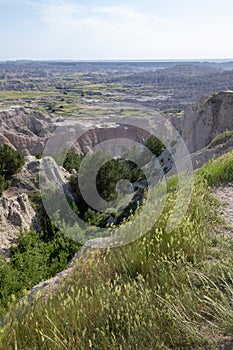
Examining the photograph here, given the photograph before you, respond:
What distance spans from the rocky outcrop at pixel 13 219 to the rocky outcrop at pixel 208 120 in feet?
53.2

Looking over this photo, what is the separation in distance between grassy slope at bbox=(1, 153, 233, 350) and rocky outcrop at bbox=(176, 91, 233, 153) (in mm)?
25103

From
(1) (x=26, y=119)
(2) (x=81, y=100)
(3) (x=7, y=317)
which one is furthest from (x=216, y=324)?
(2) (x=81, y=100)

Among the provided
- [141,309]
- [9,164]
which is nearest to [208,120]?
[9,164]

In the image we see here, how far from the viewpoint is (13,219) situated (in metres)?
16.4

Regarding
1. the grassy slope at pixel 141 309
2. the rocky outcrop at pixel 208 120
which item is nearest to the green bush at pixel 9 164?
the rocky outcrop at pixel 208 120

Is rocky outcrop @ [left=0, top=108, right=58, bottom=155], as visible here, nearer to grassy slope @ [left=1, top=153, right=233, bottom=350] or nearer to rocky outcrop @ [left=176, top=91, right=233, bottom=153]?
rocky outcrop @ [left=176, top=91, right=233, bottom=153]

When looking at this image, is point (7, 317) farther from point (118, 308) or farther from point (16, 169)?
point (16, 169)

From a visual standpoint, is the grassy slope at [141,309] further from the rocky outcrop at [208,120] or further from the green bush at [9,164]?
Answer: the rocky outcrop at [208,120]

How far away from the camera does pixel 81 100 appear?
138m

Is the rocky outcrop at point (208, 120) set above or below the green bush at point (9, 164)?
above

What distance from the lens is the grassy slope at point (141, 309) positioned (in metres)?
2.67

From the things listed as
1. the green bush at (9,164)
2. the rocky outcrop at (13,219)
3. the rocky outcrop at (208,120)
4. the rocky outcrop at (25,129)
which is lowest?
the rocky outcrop at (25,129)

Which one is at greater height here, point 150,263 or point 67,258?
point 150,263

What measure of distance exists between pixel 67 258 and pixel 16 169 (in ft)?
42.1
